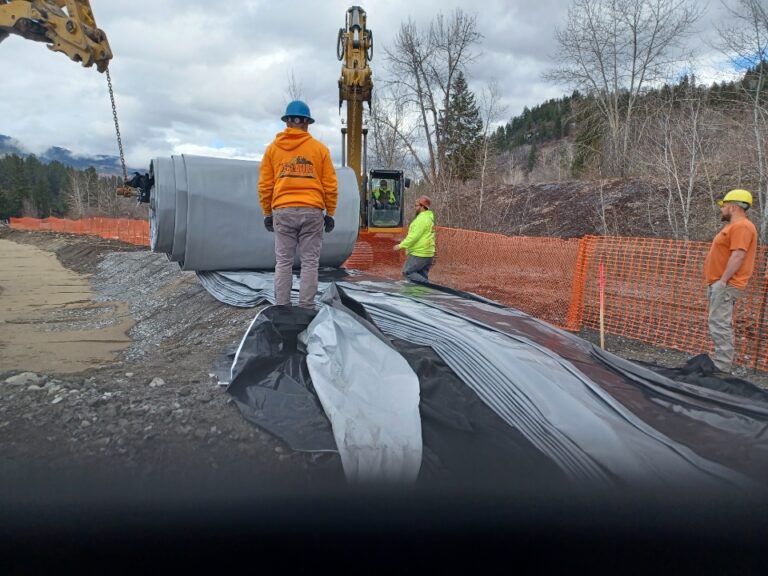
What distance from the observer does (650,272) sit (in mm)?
7184

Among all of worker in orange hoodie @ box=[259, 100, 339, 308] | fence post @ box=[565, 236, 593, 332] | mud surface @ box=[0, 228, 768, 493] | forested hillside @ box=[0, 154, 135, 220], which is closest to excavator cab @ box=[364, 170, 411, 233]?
fence post @ box=[565, 236, 593, 332]

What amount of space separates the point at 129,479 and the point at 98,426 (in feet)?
2.37

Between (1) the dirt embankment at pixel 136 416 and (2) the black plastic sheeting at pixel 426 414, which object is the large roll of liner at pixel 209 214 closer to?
(1) the dirt embankment at pixel 136 416

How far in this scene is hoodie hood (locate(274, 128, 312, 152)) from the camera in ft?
14.5

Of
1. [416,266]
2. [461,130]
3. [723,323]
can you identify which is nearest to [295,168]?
[416,266]

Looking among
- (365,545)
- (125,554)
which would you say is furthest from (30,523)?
(365,545)

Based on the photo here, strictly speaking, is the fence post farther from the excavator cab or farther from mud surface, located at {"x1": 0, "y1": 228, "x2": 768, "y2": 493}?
the excavator cab

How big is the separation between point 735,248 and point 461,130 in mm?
27999

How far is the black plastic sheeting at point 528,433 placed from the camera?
231cm

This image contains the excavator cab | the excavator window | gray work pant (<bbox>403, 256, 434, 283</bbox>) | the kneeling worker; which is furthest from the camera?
the excavator window

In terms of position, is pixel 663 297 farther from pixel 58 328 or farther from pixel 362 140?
pixel 58 328

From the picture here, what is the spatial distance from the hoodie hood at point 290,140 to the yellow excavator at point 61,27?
15.3 feet

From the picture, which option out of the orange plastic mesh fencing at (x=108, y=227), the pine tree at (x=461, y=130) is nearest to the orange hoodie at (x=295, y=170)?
the pine tree at (x=461, y=130)

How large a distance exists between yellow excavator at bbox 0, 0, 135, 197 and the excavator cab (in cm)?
625
